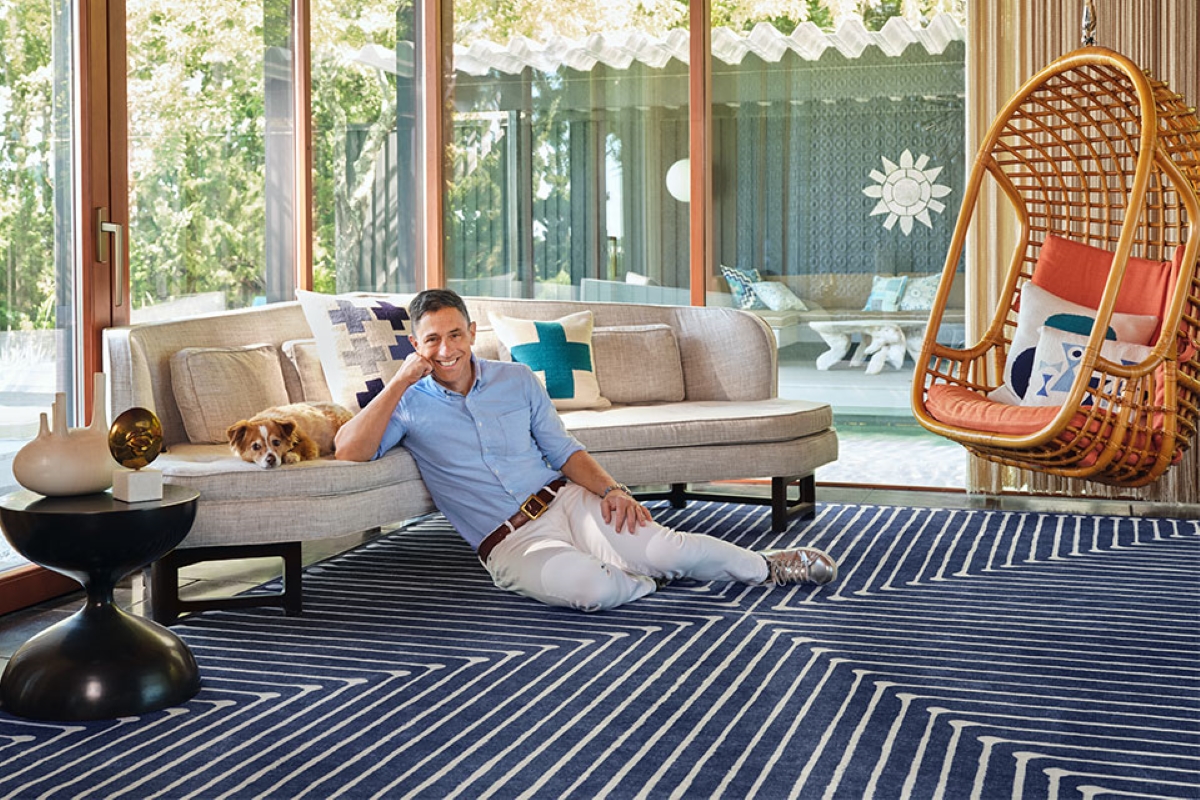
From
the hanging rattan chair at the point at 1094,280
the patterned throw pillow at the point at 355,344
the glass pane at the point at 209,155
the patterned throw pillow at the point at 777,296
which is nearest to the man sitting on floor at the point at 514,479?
the patterned throw pillow at the point at 355,344

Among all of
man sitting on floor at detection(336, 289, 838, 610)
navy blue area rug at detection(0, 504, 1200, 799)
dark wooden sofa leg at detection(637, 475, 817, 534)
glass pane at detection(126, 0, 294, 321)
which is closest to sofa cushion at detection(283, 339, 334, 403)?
glass pane at detection(126, 0, 294, 321)

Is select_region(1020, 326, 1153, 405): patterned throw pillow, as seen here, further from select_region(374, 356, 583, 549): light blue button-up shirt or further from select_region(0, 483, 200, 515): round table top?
select_region(0, 483, 200, 515): round table top

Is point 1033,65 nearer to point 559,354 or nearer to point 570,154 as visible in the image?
Answer: point 570,154

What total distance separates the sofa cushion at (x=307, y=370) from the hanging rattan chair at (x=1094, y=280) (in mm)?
1975

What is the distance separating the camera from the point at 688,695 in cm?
268

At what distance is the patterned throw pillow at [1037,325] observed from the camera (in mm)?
4473

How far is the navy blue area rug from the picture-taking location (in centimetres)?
221

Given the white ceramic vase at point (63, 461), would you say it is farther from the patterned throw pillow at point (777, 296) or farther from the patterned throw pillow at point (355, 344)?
the patterned throw pillow at point (777, 296)

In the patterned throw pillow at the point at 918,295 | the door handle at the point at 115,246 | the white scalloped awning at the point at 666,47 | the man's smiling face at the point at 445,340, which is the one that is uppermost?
the white scalloped awning at the point at 666,47

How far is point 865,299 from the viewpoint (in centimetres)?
548

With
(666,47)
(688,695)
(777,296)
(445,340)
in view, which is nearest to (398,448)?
(445,340)

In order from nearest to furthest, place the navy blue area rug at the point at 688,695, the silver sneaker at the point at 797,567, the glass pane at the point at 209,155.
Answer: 1. the navy blue area rug at the point at 688,695
2. the silver sneaker at the point at 797,567
3. the glass pane at the point at 209,155

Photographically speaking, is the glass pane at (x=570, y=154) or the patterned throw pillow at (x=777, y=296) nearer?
the patterned throw pillow at (x=777, y=296)

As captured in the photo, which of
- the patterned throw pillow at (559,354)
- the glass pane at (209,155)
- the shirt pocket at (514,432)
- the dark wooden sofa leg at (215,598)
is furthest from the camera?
the patterned throw pillow at (559,354)
